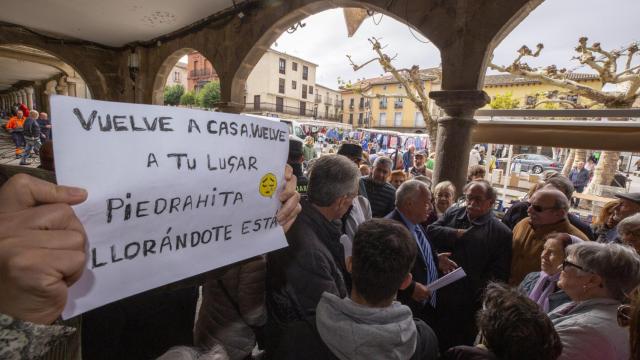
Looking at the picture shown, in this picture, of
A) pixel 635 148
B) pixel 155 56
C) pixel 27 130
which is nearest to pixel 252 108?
pixel 27 130

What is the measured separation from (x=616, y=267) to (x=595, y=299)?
0.59 feet

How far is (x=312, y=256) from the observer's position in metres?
1.39

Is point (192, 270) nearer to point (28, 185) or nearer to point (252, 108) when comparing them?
point (28, 185)

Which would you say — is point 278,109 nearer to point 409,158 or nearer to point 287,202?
point 409,158

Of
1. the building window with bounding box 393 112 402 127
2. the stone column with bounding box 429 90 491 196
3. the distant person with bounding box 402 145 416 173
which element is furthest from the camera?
the building window with bounding box 393 112 402 127

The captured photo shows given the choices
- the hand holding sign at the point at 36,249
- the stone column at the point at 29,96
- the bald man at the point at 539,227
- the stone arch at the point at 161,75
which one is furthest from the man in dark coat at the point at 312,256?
the stone column at the point at 29,96

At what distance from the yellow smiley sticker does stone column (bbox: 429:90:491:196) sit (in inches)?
99.4

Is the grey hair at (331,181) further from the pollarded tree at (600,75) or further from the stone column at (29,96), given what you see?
the stone column at (29,96)

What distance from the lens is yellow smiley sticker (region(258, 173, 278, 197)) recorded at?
3.46 feet

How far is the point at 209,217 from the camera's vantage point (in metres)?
0.91

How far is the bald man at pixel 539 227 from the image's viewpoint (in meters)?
2.22

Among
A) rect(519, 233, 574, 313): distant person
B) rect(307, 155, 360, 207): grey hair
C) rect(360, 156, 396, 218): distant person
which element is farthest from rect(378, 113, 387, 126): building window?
rect(307, 155, 360, 207): grey hair

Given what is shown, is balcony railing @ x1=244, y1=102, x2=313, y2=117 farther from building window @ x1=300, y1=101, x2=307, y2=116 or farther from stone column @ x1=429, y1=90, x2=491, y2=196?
stone column @ x1=429, y1=90, x2=491, y2=196

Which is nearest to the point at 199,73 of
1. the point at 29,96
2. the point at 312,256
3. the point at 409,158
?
the point at 29,96
